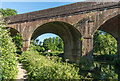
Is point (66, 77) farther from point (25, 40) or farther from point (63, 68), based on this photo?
point (25, 40)

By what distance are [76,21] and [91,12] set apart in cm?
147

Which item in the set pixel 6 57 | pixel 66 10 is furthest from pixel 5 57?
pixel 66 10

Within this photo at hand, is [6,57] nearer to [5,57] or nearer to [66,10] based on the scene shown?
[5,57]

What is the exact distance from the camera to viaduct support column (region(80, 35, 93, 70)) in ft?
22.1

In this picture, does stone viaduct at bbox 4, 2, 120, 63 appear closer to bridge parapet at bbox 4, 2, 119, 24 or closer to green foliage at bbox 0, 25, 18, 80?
bridge parapet at bbox 4, 2, 119, 24

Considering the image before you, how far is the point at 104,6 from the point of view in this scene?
7.06 m

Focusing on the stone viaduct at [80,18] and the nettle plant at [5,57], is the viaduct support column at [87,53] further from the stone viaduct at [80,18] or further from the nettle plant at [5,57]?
the nettle plant at [5,57]

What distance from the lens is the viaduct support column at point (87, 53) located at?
6.75m

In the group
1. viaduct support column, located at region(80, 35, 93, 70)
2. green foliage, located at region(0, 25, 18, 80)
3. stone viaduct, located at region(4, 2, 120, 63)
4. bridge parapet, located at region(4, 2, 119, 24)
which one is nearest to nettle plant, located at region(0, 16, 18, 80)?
green foliage, located at region(0, 25, 18, 80)

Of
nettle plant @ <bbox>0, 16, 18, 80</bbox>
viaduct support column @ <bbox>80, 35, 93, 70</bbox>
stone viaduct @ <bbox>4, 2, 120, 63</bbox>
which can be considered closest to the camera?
nettle plant @ <bbox>0, 16, 18, 80</bbox>

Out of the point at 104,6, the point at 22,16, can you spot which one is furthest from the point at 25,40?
the point at 104,6

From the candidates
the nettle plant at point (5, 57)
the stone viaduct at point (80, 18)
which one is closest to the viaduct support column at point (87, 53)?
the stone viaduct at point (80, 18)

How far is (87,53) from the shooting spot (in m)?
7.04

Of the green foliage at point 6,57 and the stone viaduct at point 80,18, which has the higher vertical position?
the stone viaduct at point 80,18
